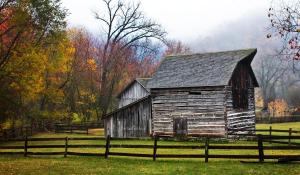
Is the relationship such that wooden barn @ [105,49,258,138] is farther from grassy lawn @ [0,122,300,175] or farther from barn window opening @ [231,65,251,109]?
grassy lawn @ [0,122,300,175]

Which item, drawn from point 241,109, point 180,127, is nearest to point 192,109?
point 180,127

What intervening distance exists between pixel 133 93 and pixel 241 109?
1962cm

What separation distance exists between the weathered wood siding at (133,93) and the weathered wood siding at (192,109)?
1442 cm

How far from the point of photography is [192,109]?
35469 millimetres

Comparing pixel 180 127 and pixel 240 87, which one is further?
pixel 240 87

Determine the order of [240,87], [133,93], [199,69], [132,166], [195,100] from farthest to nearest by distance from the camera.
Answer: [133,93]
[240,87]
[199,69]
[195,100]
[132,166]

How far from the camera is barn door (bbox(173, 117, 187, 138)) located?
117 ft

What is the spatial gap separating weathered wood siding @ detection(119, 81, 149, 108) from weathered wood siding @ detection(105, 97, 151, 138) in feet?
42.4

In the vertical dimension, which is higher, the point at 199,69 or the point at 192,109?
A: the point at 199,69

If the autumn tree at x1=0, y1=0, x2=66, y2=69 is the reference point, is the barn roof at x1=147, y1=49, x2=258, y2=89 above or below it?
below

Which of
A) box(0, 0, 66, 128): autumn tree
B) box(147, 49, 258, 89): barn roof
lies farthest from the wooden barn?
box(0, 0, 66, 128): autumn tree

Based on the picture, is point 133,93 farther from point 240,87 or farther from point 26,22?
point 26,22


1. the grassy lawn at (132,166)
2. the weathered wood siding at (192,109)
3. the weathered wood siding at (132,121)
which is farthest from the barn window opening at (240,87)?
the grassy lawn at (132,166)

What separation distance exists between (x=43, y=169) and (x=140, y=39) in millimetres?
51826
